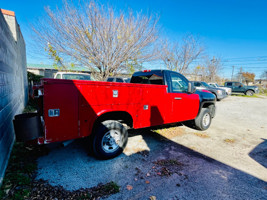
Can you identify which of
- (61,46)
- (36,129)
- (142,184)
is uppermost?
(61,46)

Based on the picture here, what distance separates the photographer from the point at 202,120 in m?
5.49

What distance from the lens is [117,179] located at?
2746 millimetres

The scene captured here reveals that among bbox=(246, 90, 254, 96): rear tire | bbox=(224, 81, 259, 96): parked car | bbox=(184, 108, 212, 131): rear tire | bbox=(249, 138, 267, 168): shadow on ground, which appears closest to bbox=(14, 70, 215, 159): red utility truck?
bbox=(184, 108, 212, 131): rear tire

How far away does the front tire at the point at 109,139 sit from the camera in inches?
123

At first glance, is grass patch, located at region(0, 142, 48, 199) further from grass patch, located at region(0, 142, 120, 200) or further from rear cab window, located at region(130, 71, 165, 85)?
rear cab window, located at region(130, 71, 165, 85)

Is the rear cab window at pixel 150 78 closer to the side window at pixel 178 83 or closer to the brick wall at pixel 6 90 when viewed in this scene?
the side window at pixel 178 83

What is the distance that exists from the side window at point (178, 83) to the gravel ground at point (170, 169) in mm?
1601

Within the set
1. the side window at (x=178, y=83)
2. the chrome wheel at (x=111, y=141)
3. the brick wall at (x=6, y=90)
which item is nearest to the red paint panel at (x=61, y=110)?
the chrome wheel at (x=111, y=141)

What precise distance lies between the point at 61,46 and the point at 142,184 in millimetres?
8965

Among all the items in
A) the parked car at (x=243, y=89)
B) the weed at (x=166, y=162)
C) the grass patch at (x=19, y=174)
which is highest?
the parked car at (x=243, y=89)

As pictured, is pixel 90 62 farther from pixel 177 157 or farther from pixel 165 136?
pixel 177 157

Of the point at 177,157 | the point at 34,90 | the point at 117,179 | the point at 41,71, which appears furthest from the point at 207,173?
the point at 41,71

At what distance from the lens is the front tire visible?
312 cm

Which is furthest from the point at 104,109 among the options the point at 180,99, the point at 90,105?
the point at 180,99
